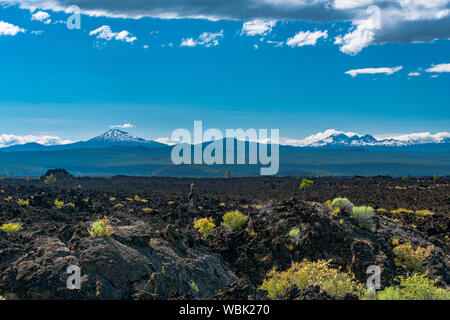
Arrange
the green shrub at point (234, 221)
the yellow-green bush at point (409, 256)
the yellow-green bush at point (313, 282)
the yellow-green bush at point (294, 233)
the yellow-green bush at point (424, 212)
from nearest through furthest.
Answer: the yellow-green bush at point (313, 282)
the yellow-green bush at point (409, 256)
the yellow-green bush at point (294, 233)
the green shrub at point (234, 221)
the yellow-green bush at point (424, 212)

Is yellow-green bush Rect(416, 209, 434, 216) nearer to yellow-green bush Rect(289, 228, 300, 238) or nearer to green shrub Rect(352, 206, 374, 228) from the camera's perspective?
green shrub Rect(352, 206, 374, 228)

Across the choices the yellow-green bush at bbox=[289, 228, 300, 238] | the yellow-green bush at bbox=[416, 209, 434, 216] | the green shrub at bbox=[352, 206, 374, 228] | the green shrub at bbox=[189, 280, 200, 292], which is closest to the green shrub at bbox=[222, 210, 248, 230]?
the yellow-green bush at bbox=[289, 228, 300, 238]

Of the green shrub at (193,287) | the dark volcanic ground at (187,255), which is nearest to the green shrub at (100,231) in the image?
the dark volcanic ground at (187,255)

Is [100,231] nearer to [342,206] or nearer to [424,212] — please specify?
[342,206]

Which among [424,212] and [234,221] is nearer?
[234,221]

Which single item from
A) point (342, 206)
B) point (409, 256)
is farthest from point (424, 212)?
point (409, 256)

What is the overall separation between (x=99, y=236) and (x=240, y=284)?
4245 mm

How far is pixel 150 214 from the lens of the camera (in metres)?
27.2

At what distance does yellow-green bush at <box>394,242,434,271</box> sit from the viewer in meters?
13.3

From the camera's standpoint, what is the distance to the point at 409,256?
1355 cm

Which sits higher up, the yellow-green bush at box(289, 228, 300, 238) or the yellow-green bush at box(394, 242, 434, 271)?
the yellow-green bush at box(289, 228, 300, 238)

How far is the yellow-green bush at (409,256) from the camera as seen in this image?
13.3m

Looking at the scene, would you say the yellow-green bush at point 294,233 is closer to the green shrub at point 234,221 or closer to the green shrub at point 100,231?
the green shrub at point 234,221
